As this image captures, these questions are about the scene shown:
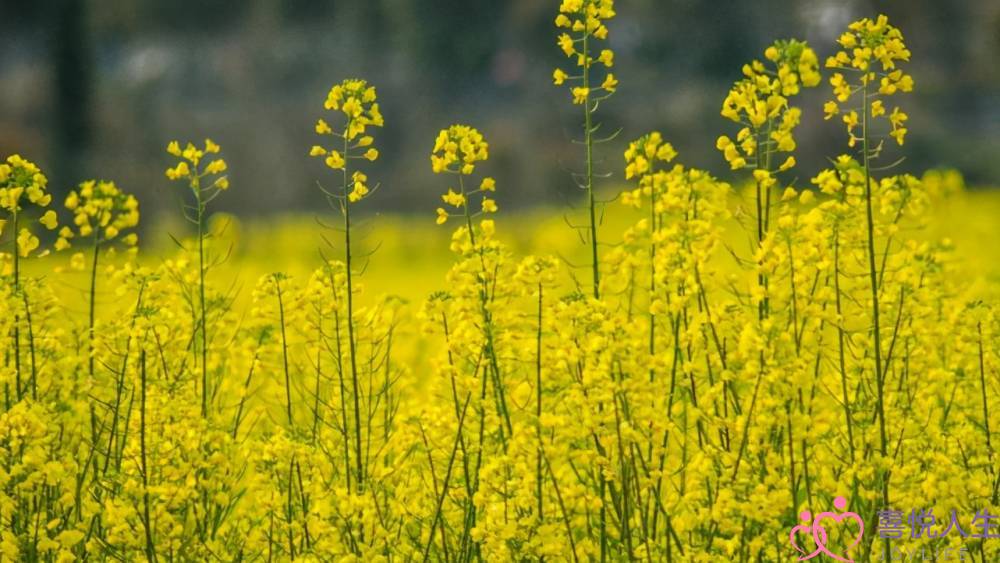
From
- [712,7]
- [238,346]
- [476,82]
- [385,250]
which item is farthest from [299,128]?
[238,346]

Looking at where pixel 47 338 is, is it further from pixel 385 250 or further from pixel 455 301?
pixel 385 250

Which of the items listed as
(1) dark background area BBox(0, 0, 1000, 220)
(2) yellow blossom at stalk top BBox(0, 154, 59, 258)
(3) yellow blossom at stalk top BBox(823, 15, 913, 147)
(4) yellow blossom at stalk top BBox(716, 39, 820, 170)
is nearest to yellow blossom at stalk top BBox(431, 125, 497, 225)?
(4) yellow blossom at stalk top BBox(716, 39, 820, 170)

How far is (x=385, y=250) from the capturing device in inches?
931

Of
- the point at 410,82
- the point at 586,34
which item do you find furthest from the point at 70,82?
the point at 586,34

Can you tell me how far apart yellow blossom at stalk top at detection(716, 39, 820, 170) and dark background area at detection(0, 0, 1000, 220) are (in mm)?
20899

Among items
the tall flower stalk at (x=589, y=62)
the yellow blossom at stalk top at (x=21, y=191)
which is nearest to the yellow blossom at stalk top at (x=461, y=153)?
the tall flower stalk at (x=589, y=62)

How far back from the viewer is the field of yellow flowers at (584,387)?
3777 mm

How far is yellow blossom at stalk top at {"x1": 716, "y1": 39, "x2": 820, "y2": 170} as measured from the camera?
12.2 feet

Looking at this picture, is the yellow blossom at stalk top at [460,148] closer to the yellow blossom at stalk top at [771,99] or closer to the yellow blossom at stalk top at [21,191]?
the yellow blossom at stalk top at [771,99]

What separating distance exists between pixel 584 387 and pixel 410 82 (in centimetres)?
4517

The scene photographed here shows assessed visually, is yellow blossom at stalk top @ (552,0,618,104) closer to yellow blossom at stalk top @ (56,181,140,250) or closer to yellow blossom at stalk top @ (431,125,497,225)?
yellow blossom at stalk top @ (431,125,497,225)

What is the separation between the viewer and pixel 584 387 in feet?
12.2

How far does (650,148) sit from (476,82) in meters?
45.1

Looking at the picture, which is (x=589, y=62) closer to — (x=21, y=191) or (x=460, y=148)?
(x=460, y=148)
